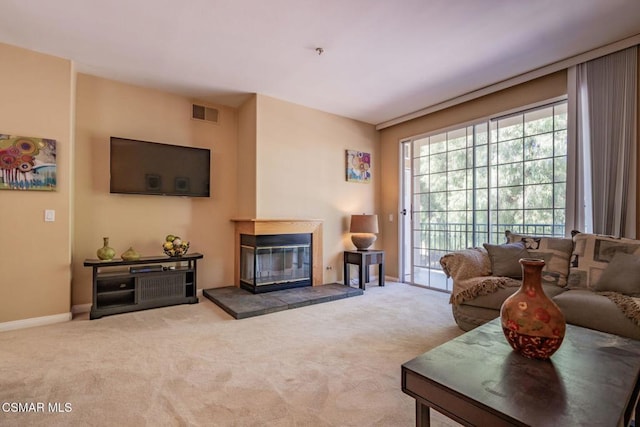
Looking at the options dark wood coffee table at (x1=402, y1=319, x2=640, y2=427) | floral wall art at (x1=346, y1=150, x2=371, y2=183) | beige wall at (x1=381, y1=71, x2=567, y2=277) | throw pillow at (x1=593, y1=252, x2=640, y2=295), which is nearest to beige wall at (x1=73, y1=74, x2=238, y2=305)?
A: floral wall art at (x1=346, y1=150, x2=371, y2=183)

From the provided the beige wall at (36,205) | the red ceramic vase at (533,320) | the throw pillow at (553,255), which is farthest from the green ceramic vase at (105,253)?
the throw pillow at (553,255)

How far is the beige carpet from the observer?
1.63 meters

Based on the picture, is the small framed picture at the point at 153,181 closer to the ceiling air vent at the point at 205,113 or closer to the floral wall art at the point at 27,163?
the floral wall art at the point at 27,163

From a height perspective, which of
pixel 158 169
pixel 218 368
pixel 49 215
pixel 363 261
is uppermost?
pixel 158 169

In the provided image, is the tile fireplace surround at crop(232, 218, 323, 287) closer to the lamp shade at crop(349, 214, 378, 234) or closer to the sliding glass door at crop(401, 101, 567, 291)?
the lamp shade at crop(349, 214, 378, 234)

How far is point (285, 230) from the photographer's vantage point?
4191 mm

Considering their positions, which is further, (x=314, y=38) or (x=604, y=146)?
(x=604, y=146)

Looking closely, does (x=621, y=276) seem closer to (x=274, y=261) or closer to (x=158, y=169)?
(x=274, y=261)

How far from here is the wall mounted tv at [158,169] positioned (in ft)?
11.6

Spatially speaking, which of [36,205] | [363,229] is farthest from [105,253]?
[363,229]

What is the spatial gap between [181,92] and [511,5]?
372 cm

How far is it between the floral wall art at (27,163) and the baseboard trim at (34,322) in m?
1.29

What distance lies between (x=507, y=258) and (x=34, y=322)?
15.3ft

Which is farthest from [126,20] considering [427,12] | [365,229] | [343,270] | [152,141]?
[343,270]
